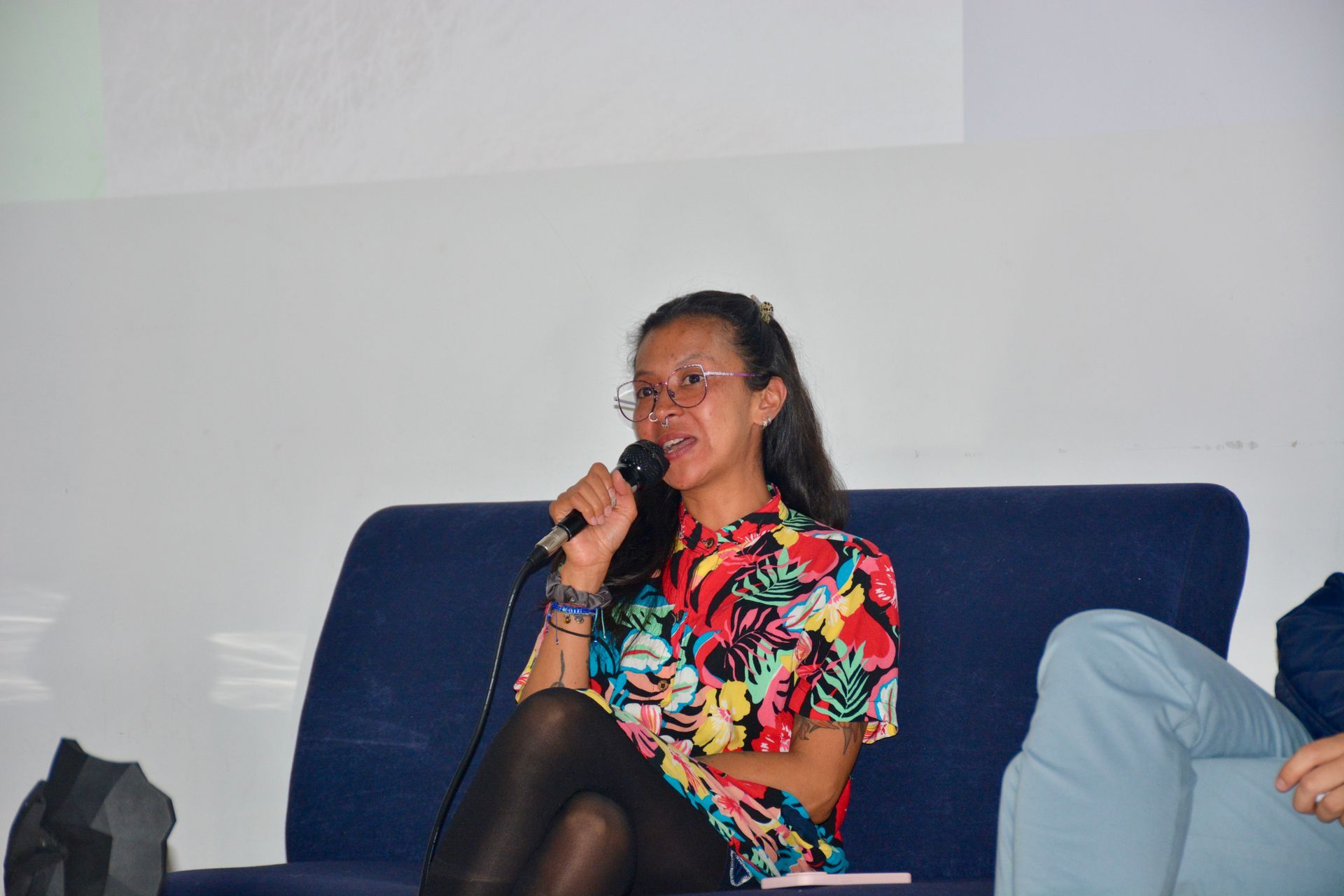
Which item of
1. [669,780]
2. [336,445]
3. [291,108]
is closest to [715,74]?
[291,108]

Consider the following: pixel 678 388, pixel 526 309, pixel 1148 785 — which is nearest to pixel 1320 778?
pixel 1148 785

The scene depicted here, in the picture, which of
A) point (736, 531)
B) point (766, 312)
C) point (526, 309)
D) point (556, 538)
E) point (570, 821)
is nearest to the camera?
point (570, 821)

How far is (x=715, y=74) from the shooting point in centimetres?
231

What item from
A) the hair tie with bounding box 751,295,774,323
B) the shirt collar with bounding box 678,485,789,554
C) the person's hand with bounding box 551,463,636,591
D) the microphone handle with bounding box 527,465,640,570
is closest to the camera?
the microphone handle with bounding box 527,465,640,570

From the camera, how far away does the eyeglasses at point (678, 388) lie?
190 cm

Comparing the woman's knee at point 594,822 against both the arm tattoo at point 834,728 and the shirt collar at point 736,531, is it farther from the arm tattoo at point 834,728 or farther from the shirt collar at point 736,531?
the shirt collar at point 736,531

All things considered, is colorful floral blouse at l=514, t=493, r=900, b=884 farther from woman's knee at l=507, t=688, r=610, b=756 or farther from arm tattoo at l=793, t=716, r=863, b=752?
woman's knee at l=507, t=688, r=610, b=756

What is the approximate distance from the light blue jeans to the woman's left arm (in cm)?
49

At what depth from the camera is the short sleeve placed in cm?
167

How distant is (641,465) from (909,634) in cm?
51

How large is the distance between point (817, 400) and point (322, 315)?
3.52 ft

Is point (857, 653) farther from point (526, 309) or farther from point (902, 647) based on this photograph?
point (526, 309)

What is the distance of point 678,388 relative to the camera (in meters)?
1.90

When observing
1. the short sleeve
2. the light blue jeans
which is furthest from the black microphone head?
the light blue jeans
